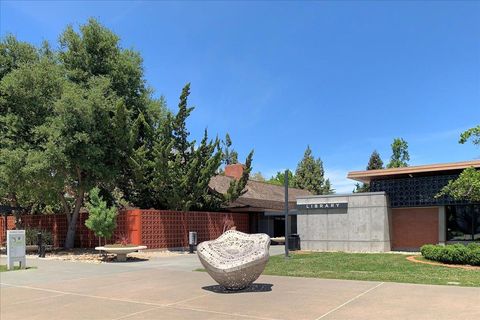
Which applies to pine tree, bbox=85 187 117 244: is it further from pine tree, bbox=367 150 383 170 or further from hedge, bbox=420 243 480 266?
pine tree, bbox=367 150 383 170

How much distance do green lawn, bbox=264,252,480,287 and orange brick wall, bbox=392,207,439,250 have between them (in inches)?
289

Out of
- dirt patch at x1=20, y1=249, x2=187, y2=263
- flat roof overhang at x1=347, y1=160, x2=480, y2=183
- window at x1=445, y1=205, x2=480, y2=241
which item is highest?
flat roof overhang at x1=347, y1=160, x2=480, y2=183

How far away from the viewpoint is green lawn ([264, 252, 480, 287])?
13017 millimetres

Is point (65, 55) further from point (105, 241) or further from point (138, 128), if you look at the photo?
point (105, 241)

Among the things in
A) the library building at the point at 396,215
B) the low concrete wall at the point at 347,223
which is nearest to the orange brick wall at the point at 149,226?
the low concrete wall at the point at 347,223

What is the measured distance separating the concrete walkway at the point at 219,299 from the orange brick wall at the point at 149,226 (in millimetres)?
11625

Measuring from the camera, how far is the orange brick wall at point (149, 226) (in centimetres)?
2634

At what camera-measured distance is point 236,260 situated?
11.2 meters

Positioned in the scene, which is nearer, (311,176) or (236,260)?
(236,260)

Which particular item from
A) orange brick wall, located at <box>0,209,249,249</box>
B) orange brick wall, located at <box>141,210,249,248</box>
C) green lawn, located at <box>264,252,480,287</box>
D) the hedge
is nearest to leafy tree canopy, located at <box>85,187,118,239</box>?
orange brick wall, located at <box>0,209,249,249</box>

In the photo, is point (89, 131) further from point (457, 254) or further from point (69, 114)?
point (457, 254)

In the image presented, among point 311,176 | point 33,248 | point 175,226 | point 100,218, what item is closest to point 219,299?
point 100,218

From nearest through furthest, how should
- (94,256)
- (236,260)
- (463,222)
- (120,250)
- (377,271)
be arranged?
(236,260) → (377,271) → (120,250) → (94,256) → (463,222)

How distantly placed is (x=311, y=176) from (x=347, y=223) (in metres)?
41.4
